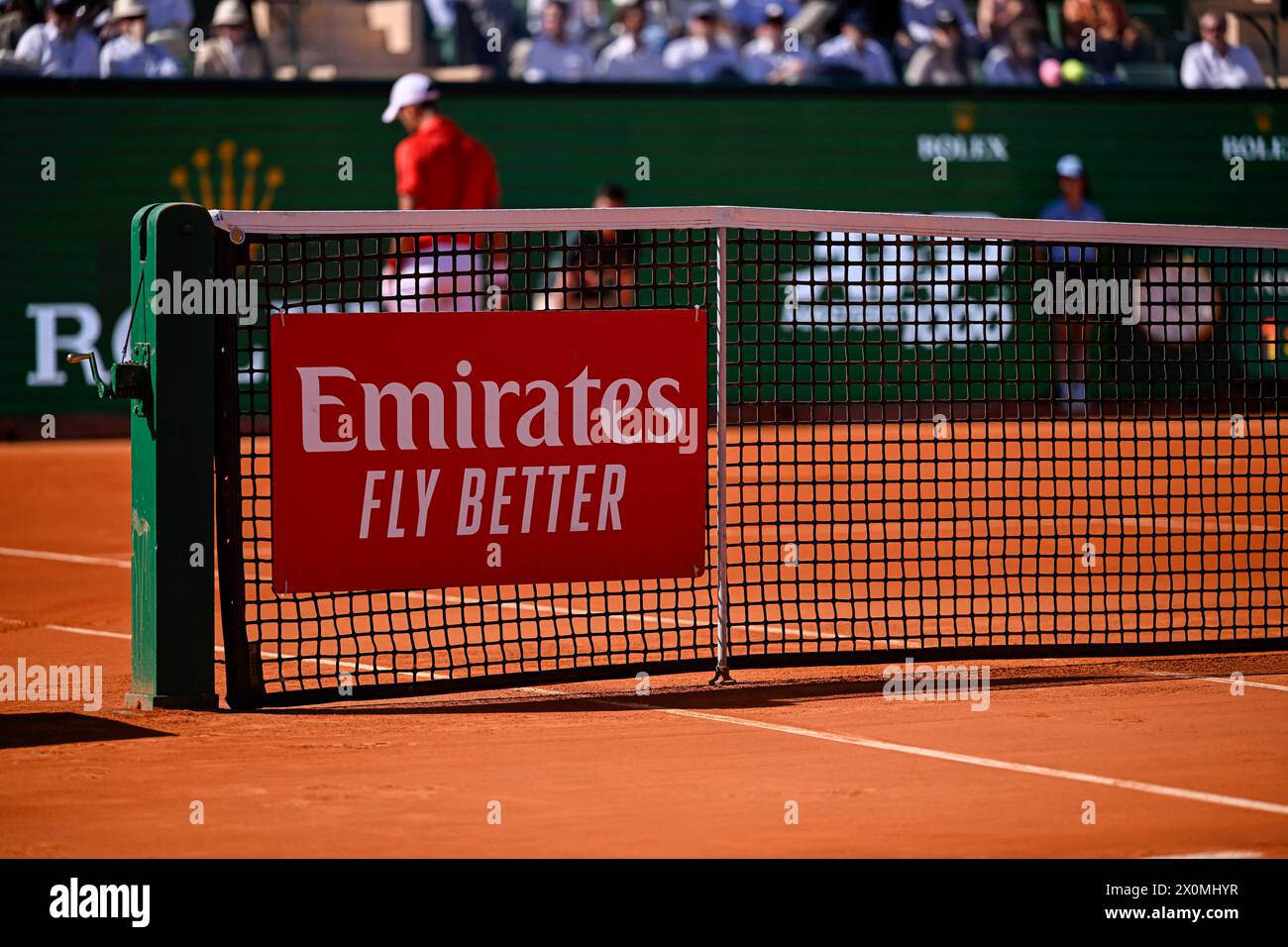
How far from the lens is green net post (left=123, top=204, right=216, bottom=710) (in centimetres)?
659

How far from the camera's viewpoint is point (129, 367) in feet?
21.7

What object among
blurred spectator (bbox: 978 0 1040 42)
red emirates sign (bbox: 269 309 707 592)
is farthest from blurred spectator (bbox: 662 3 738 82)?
red emirates sign (bbox: 269 309 707 592)

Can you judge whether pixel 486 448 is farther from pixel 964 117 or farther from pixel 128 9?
pixel 964 117

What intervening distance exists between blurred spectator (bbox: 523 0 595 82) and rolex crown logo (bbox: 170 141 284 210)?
2954 millimetres

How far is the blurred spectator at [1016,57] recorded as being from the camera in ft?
68.5

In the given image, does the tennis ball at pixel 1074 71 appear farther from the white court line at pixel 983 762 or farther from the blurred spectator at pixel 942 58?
the white court line at pixel 983 762

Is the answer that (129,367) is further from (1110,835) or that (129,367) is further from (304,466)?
(1110,835)

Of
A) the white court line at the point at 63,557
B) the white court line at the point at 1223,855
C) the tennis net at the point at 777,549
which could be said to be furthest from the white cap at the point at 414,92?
the white court line at the point at 1223,855

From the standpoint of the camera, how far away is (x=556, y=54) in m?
19.5

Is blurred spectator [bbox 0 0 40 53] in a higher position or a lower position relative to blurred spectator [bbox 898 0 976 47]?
lower

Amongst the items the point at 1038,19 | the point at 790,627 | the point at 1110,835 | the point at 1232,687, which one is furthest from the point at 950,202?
the point at 1110,835

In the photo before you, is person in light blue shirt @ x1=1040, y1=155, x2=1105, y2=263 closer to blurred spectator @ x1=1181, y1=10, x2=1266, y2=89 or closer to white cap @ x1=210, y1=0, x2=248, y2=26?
blurred spectator @ x1=1181, y1=10, x2=1266, y2=89

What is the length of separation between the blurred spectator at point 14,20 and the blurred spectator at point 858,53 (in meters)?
8.02

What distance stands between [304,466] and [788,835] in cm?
257
